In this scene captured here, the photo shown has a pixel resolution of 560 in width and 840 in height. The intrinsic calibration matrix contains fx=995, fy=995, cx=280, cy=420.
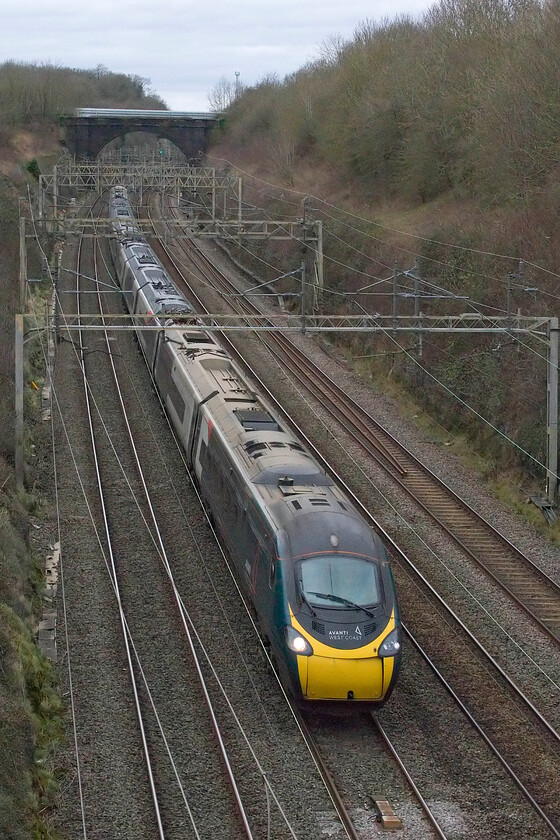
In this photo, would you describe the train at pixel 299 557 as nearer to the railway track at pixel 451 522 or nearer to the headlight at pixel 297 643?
the headlight at pixel 297 643

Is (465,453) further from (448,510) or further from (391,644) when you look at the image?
(391,644)

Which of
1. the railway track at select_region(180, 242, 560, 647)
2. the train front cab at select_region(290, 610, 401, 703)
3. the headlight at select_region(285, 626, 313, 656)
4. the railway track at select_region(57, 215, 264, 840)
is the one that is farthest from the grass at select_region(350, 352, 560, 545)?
the headlight at select_region(285, 626, 313, 656)

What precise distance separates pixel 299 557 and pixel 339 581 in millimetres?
601

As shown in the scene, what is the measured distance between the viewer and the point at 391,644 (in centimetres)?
1244

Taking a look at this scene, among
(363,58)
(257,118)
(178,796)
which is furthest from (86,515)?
(257,118)

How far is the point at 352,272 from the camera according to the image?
39344 millimetres

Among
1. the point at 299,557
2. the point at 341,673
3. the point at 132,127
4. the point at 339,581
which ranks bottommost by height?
the point at 341,673

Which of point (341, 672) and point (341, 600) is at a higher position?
point (341, 600)

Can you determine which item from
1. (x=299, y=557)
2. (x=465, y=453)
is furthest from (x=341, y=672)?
(x=465, y=453)

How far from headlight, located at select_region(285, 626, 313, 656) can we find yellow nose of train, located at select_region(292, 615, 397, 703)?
5cm

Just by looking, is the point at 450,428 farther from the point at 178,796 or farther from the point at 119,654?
the point at 178,796

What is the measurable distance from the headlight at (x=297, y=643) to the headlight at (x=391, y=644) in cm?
88

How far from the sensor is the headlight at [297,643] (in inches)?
480

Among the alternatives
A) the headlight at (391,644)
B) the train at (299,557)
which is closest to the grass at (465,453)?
the train at (299,557)
